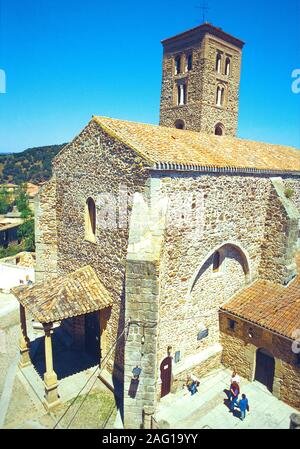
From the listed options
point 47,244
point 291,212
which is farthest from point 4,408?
point 291,212

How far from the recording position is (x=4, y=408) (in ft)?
31.5

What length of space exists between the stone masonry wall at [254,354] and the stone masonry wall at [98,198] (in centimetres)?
428

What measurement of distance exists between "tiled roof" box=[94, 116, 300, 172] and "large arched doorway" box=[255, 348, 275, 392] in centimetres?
678

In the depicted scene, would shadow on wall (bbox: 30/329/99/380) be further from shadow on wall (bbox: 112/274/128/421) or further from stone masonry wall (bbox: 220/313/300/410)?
stone masonry wall (bbox: 220/313/300/410)

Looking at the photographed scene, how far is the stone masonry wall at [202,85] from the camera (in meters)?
16.5

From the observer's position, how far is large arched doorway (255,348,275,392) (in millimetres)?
10883

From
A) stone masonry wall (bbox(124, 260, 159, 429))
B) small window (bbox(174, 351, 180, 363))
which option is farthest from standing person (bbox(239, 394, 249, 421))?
stone masonry wall (bbox(124, 260, 159, 429))

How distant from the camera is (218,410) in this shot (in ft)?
32.1

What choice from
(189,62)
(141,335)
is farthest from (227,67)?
(141,335)

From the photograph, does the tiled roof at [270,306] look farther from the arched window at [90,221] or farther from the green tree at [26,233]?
the green tree at [26,233]

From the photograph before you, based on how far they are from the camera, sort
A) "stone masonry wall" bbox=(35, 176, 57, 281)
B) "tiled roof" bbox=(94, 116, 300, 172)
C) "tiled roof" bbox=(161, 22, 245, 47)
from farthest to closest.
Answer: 1. "tiled roof" bbox=(161, 22, 245, 47)
2. "stone masonry wall" bbox=(35, 176, 57, 281)
3. "tiled roof" bbox=(94, 116, 300, 172)

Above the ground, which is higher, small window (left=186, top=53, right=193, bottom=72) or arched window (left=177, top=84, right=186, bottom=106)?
small window (left=186, top=53, right=193, bottom=72)

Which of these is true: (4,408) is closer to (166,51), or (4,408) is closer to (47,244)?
(47,244)

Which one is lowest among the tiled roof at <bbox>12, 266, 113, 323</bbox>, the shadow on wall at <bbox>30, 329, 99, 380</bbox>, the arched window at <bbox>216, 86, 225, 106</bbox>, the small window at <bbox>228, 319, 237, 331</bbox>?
the shadow on wall at <bbox>30, 329, 99, 380</bbox>
